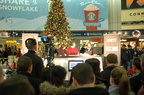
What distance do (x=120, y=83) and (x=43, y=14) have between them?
17.0m

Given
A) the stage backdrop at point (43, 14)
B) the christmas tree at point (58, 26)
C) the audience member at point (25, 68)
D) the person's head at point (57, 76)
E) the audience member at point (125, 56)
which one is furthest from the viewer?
the stage backdrop at point (43, 14)

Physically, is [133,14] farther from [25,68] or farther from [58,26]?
[25,68]

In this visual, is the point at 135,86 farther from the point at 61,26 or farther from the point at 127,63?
Result: the point at 61,26

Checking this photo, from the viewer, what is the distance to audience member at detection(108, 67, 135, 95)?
2400 mm

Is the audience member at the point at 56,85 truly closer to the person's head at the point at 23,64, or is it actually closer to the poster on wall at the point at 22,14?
the person's head at the point at 23,64

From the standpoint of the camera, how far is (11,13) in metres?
17.8

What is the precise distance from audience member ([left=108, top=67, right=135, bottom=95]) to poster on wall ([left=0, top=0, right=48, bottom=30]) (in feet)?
53.3

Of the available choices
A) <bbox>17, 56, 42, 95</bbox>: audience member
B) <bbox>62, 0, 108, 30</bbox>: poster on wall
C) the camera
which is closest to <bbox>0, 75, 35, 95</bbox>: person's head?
<bbox>17, 56, 42, 95</bbox>: audience member

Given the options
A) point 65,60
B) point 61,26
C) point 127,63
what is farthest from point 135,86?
point 61,26

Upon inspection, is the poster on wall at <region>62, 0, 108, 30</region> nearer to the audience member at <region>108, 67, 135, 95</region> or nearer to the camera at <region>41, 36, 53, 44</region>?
the camera at <region>41, 36, 53, 44</region>

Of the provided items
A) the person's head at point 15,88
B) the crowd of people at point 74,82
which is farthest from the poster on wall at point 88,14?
the person's head at point 15,88

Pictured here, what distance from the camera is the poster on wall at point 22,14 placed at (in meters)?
17.7

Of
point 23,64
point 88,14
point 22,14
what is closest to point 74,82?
point 23,64

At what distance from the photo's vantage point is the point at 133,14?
19672mm
